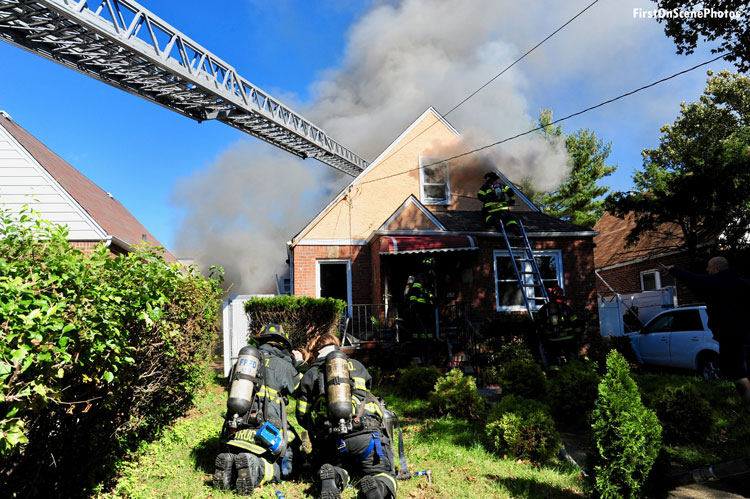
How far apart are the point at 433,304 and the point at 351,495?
587 cm

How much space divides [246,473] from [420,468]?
1854mm

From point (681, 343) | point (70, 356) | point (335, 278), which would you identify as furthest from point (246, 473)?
point (335, 278)

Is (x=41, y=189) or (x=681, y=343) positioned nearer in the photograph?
(x=681, y=343)

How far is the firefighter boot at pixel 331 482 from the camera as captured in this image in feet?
12.2

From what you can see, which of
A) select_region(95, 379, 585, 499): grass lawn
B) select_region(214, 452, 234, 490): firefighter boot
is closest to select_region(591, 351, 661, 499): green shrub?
select_region(95, 379, 585, 499): grass lawn

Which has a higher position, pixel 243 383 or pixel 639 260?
pixel 639 260

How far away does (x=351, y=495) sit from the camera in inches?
162

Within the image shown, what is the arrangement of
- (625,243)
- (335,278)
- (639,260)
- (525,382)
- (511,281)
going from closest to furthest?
(525,382) < (511,281) < (335,278) < (639,260) < (625,243)

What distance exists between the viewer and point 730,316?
4.90 meters

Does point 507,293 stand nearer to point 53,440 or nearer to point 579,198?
point 53,440

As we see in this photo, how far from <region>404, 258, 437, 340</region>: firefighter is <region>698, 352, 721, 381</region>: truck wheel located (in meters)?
5.34

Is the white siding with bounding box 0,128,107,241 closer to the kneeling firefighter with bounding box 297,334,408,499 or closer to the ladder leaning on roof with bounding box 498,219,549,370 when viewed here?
the kneeling firefighter with bounding box 297,334,408,499

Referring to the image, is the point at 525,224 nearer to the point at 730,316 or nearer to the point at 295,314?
the point at 295,314

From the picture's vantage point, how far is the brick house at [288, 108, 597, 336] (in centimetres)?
1170
